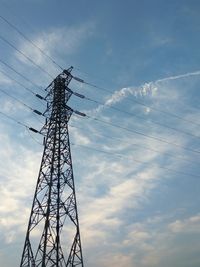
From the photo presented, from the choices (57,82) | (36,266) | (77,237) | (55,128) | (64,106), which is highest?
(57,82)

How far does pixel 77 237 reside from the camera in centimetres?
3828

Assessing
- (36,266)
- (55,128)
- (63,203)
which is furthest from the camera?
(55,128)

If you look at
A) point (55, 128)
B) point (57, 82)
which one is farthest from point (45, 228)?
point (57, 82)

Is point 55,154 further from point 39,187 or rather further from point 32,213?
point 32,213

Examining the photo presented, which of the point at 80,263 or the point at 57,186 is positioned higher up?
the point at 57,186

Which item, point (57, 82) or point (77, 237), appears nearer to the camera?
point (77, 237)

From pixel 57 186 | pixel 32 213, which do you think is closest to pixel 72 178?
pixel 57 186

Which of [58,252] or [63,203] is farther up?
[63,203]

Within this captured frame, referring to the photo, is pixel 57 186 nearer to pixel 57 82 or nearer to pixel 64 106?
pixel 64 106

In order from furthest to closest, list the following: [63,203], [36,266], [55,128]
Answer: [55,128] < [63,203] < [36,266]

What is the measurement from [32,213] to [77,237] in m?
4.63

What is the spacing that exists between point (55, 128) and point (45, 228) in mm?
10411

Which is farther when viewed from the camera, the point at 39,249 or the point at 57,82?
the point at 57,82

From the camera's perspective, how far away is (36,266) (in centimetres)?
3600
